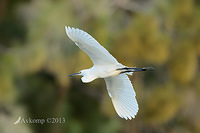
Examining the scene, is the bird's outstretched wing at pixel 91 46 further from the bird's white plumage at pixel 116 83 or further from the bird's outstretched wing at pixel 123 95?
the bird's outstretched wing at pixel 123 95

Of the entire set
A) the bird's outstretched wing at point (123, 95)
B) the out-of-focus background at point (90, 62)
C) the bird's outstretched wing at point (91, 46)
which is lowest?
the out-of-focus background at point (90, 62)

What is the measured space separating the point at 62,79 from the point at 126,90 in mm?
3933

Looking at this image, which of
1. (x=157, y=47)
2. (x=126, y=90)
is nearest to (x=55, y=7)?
(x=157, y=47)

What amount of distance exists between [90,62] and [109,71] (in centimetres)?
341

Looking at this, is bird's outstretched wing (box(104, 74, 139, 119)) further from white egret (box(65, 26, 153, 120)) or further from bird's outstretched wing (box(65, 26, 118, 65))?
bird's outstretched wing (box(65, 26, 118, 65))

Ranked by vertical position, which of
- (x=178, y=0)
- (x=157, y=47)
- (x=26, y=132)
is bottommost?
(x=26, y=132)

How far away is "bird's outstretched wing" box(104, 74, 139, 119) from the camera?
404cm

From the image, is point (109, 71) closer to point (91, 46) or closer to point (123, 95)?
point (91, 46)

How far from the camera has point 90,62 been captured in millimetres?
7176

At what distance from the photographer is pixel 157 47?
7980 mm

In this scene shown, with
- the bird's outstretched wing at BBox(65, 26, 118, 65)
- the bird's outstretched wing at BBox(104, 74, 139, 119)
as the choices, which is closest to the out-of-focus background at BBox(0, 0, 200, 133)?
the bird's outstretched wing at BBox(104, 74, 139, 119)

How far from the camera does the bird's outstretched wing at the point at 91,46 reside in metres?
3.56

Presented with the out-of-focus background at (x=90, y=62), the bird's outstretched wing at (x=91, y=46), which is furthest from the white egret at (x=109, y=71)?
the out-of-focus background at (x=90, y=62)

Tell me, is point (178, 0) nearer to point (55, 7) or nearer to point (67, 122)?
point (55, 7)
